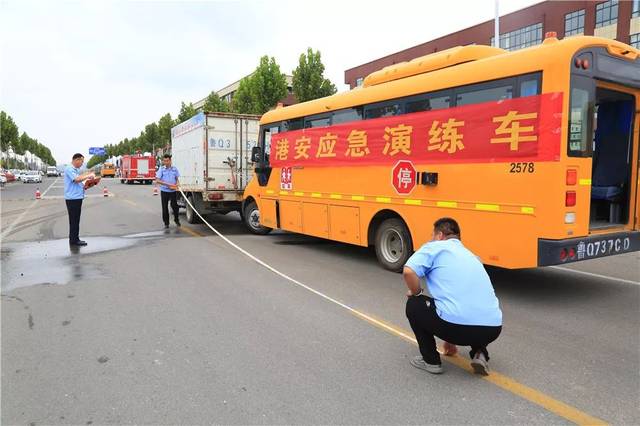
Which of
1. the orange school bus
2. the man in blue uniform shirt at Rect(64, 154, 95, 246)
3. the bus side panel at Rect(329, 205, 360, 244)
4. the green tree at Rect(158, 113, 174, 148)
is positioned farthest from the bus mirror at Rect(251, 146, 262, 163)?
the green tree at Rect(158, 113, 174, 148)

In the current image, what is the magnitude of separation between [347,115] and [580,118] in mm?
3906

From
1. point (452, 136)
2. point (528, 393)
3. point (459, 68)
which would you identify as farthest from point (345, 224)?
point (528, 393)

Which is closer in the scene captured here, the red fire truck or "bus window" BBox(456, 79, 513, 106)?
"bus window" BBox(456, 79, 513, 106)

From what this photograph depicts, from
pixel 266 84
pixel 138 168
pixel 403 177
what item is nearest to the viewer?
pixel 403 177

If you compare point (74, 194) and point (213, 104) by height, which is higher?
point (213, 104)

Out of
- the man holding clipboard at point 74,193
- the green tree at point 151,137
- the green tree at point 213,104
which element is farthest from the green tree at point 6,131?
the man holding clipboard at point 74,193

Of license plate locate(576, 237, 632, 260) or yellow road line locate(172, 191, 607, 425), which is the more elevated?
license plate locate(576, 237, 632, 260)

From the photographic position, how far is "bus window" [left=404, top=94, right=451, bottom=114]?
6573 mm

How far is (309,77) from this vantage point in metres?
29.5

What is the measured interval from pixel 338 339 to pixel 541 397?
1.80 metres

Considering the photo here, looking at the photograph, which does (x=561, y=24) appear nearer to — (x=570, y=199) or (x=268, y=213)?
(x=268, y=213)

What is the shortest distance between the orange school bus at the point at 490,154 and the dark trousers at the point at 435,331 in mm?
2166

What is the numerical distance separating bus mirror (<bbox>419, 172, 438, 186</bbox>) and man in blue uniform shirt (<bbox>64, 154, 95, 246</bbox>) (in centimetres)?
685

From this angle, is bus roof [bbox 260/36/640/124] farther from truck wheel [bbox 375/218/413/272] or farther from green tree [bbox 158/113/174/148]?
green tree [bbox 158/113/174/148]
